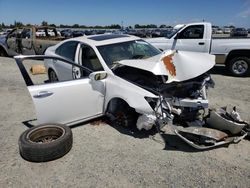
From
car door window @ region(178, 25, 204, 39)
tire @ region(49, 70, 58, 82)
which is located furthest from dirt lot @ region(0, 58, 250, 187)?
car door window @ region(178, 25, 204, 39)

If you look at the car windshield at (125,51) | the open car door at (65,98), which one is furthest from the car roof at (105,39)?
the open car door at (65,98)

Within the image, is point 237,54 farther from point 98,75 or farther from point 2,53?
point 2,53

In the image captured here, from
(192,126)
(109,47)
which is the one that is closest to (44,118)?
(109,47)

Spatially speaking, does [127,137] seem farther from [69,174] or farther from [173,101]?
[69,174]

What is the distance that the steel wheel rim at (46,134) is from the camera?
13.8 feet

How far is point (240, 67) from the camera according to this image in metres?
9.40

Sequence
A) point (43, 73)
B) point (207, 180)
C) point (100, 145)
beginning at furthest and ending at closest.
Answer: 1. point (43, 73)
2. point (100, 145)
3. point (207, 180)

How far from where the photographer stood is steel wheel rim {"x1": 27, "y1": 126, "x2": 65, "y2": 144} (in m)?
4.20

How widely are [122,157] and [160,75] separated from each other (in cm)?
158

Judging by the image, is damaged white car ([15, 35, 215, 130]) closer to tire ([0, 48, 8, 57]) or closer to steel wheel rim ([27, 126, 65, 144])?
steel wheel rim ([27, 126, 65, 144])

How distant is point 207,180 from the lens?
334 cm

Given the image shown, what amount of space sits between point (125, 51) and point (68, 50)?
1.52m

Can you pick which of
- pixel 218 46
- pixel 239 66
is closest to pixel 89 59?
pixel 218 46

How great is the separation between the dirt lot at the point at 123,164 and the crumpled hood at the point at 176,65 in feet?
3.57
